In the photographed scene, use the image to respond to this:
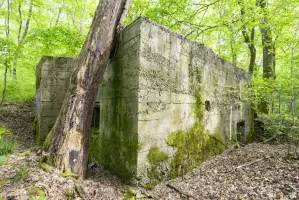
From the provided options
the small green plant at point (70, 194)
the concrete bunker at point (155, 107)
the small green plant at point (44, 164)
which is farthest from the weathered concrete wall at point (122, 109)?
the small green plant at point (44, 164)

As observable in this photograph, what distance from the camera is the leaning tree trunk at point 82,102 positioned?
9.15ft

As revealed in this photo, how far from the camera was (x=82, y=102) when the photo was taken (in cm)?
295

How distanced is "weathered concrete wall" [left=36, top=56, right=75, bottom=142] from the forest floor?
186 cm

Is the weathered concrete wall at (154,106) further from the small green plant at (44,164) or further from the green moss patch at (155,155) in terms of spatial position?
the small green plant at (44,164)

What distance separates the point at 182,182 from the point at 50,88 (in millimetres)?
4288

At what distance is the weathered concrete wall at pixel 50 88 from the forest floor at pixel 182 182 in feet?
6.09

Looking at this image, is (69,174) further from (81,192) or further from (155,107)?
(155,107)

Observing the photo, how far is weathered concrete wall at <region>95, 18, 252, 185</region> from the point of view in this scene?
2.93m

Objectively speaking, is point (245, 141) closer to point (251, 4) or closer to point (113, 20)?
point (251, 4)

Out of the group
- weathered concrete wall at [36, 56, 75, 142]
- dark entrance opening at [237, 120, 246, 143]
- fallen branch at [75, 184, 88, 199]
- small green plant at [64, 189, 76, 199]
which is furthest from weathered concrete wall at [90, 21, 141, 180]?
dark entrance opening at [237, 120, 246, 143]

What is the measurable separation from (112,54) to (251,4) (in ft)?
16.8

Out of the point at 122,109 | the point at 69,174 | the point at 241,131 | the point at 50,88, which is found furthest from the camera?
the point at 241,131

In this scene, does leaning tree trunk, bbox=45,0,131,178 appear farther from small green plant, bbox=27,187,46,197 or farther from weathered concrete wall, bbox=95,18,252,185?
small green plant, bbox=27,187,46,197

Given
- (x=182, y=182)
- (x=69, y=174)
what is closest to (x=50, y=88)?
(x=69, y=174)
